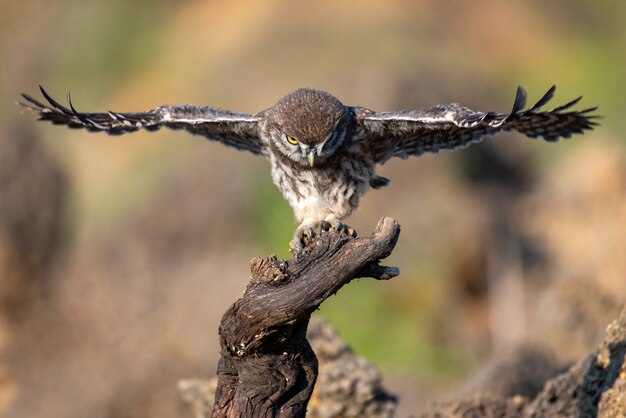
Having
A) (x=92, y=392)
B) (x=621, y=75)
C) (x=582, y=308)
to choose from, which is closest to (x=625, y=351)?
(x=582, y=308)

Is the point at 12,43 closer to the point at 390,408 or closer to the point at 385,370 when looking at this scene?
the point at 385,370

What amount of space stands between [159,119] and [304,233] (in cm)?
174

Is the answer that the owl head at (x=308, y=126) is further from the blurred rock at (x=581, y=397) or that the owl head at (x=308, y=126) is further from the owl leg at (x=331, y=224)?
the blurred rock at (x=581, y=397)

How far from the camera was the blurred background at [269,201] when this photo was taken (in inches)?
719

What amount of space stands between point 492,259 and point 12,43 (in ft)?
94.3

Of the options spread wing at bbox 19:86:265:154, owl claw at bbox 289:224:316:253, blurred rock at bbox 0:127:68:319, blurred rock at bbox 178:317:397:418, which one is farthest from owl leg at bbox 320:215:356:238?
blurred rock at bbox 0:127:68:319

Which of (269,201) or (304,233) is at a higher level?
(269,201)

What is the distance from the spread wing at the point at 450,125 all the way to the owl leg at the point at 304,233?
2.99 ft

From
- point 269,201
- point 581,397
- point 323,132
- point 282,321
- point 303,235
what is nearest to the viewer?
point 282,321

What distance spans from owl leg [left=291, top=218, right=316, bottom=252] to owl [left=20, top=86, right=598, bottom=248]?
0.04ft

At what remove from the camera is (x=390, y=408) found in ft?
36.6

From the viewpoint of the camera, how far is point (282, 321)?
25.2 ft

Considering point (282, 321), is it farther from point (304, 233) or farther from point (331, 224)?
point (331, 224)

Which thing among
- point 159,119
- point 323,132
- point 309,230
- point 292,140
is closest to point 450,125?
point 323,132
